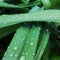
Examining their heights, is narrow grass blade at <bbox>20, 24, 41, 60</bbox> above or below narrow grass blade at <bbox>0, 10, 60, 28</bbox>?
below

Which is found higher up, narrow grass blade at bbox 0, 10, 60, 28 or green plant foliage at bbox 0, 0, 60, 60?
narrow grass blade at bbox 0, 10, 60, 28

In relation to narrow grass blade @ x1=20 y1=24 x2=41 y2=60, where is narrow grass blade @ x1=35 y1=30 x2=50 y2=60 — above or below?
below

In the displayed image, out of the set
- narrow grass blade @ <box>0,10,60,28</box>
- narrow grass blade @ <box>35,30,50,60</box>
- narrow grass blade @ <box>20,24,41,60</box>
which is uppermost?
narrow grass blade @ <box>0,10,60,28</box>

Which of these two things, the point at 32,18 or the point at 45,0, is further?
the point at 45,0

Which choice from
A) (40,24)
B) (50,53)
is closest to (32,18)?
(40,24)

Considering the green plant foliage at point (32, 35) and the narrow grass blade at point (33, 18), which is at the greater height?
the narrow grass blade at point (33, 18)

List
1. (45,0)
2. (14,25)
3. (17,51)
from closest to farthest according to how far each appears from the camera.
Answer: (17,51), (14,25), (45,0)

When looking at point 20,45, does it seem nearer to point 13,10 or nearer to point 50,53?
point 50,53

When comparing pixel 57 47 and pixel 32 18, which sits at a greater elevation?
pixel 32 18
